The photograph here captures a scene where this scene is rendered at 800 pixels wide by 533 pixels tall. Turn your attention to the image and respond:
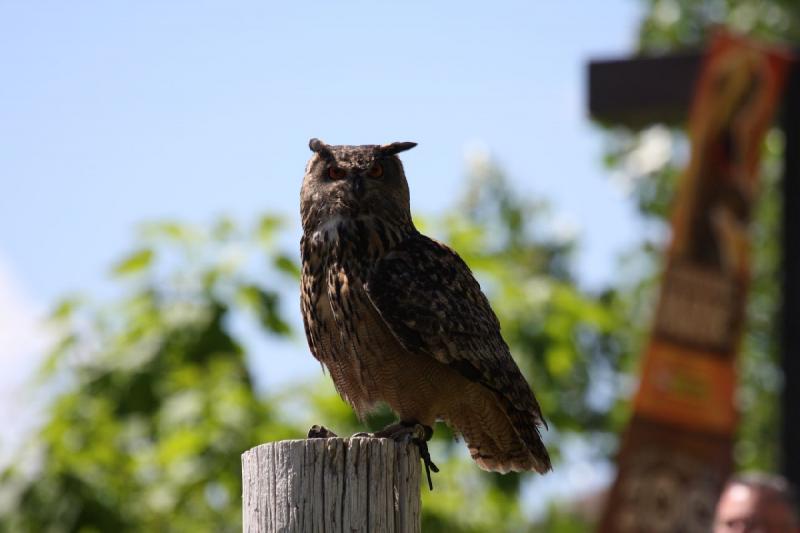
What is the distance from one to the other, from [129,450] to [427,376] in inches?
143

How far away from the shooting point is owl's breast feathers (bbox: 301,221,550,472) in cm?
361

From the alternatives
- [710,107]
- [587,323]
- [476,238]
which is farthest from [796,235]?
[476,238]

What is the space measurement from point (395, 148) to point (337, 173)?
0.58 feet

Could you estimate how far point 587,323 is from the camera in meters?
7.44

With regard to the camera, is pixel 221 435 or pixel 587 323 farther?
pixel 587 323

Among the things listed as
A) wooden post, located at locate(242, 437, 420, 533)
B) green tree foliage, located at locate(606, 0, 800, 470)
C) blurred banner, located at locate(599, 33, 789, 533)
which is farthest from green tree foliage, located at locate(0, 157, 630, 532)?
green tree foliage, located at locate(606, 0, 800, 470)

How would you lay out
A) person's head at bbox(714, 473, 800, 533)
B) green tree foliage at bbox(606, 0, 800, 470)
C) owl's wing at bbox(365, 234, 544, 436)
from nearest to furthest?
owl's wing at bbox(365, 234, 544, 436) < person's head at bbox(714, 473, 800, 533) < green tree foliage at bbox(606, 0, 800, 470)

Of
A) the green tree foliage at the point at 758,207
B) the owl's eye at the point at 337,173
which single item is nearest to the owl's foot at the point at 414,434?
the owl's eye at the point at 337,173

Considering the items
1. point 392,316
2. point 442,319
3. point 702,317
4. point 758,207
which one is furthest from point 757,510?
point 758,207

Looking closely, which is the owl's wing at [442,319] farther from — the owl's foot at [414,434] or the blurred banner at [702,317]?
the blurred banner at [702,317]

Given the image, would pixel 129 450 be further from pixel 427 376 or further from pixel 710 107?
pixel 710 107

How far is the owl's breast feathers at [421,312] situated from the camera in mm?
3611

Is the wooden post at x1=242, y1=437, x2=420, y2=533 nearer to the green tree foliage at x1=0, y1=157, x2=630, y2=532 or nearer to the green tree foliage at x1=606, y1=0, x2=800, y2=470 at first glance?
the green tree foliage at x1=0, y1=157, x2=630, y2=532

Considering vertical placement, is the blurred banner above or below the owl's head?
below
